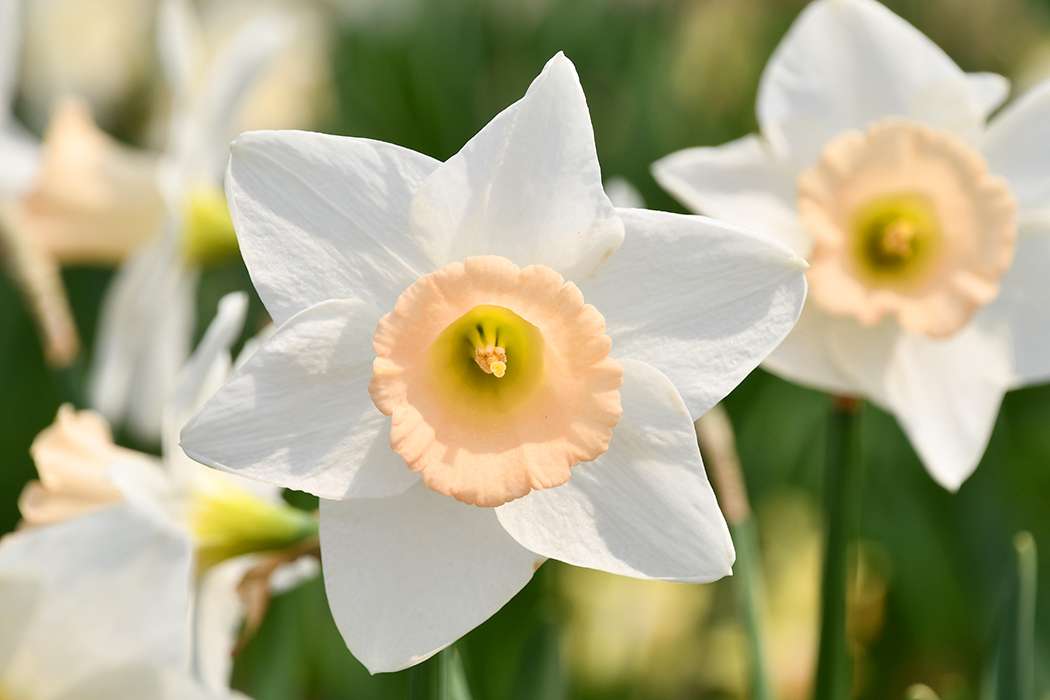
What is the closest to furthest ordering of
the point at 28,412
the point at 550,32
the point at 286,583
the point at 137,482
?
the point at 137,482, the point at 286,583, the point at 28,412, the point at 550,32

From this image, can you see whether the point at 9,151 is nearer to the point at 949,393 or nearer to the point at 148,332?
the point at 148,332

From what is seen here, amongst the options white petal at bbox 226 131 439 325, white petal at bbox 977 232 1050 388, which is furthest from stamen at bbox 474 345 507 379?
white petal at bbox 977 232 1050 388

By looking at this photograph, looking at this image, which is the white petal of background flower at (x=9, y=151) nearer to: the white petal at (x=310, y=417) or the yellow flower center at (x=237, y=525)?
the yellow flower center at (x=237, y=525)

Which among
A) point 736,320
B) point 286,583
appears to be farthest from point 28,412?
point 736,320

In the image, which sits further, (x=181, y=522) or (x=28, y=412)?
(x=28, y=412)

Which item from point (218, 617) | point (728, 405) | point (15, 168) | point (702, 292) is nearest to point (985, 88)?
point (702, 292)

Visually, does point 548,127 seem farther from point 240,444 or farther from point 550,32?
point 550,32
